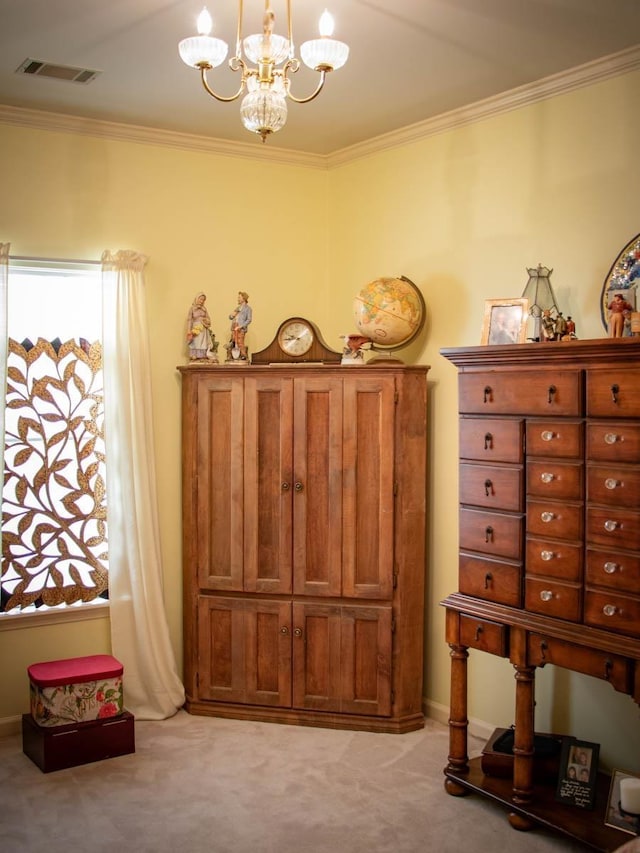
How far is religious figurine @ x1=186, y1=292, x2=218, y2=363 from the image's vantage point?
14.1ft

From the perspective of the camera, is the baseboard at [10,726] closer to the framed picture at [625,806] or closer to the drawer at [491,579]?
the drawer at [491,579]

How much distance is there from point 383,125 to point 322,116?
1.09 ft

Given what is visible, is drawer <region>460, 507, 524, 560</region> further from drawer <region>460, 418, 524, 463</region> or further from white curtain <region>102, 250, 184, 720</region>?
white curtain <region>102, 250, 184, 720</region>

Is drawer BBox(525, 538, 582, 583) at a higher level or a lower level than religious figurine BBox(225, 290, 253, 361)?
lower

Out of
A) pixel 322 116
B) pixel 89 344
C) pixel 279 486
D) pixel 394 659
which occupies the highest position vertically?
pixel 322 116

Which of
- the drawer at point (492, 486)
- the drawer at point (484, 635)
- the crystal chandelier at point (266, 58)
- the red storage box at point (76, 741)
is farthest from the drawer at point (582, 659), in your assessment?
the crystal chandelier at point (266, 58)

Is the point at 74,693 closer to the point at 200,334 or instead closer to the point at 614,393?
the point at 200,334

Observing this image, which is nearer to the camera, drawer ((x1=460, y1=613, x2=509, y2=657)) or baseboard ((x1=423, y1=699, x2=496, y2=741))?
drawer ((x1=460, y1=613, x2=509, y2=657))

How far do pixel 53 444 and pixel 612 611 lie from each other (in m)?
2.60

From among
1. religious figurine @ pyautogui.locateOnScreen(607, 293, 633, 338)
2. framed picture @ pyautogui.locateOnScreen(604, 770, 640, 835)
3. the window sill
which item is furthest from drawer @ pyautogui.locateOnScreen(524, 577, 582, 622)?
the window sill

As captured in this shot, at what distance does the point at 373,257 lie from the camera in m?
4.54

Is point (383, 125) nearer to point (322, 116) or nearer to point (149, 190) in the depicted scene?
point (322, 116)

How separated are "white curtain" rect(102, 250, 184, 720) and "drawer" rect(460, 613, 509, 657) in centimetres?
163

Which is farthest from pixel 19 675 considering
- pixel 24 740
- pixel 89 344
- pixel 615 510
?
pixel 615 510
